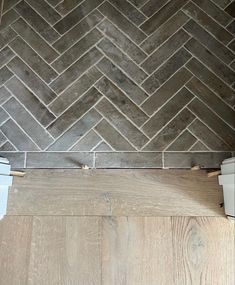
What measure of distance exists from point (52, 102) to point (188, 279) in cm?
79

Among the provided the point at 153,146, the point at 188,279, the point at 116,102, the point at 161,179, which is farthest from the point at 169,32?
the point at 188,279

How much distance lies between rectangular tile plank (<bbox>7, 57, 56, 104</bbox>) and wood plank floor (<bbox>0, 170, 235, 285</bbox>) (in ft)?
0.98

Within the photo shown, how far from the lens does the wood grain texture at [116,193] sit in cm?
103

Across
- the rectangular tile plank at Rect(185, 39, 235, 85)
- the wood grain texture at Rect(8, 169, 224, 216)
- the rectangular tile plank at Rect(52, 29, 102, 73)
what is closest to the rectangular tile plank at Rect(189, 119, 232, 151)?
the wood grain texture at Rect(8, 169, 224, 216)

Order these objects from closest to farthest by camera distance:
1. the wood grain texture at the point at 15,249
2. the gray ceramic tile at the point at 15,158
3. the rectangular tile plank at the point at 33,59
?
1. the wood grain texture at the point at 15,249
2. the gray ceramic tile at the point at 15,158
3. the rectangular tile plank at the point at 33,59

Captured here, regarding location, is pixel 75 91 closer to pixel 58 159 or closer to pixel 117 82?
pixel 117 82

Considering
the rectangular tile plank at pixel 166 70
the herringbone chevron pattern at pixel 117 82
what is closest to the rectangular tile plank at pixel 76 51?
the herringbone chevron pattern at pixel 117 82

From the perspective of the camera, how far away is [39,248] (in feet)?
3.25

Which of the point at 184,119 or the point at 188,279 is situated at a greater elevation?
the point at 184,119

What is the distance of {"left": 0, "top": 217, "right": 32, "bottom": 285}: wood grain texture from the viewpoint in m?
0.96

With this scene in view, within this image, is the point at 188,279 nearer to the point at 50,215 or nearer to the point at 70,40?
the point at 50,215

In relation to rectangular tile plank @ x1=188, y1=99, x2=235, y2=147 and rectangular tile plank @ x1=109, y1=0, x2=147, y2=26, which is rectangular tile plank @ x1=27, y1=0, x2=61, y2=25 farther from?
rectangular tile plank @ x1=188, y1=99, x2=235, y2=147

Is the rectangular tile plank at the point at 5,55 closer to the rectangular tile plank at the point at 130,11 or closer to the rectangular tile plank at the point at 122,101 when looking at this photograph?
the rectangular tile plank at the point at 122,101

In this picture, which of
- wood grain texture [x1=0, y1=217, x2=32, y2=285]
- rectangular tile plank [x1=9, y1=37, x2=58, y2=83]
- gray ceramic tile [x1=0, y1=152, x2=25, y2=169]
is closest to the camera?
wood grain texture [x1=0, y1=217, x2=32, y2=285]
